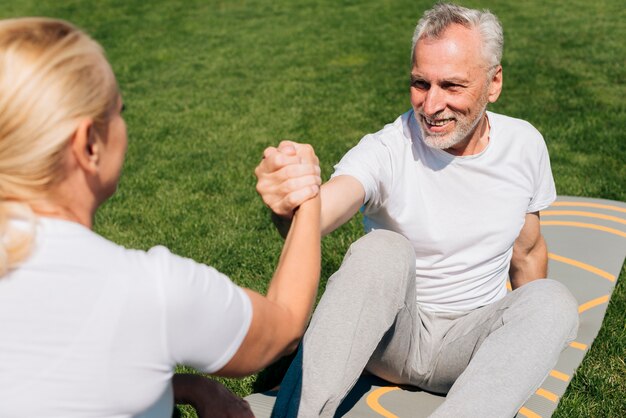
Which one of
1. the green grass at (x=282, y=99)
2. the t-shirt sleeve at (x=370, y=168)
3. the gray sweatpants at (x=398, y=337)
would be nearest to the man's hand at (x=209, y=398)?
the gray sweatpants at (x=398, y=337)

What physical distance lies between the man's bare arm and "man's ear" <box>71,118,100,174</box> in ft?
8.32

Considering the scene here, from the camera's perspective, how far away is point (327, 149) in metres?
7.71

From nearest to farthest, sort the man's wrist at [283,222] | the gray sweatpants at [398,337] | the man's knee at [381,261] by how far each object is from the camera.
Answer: the man's wrist at [283,222] < the gray sweatpants at [398,337] < the man's knee at [381,261]

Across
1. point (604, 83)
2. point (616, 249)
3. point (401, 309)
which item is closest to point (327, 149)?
point (616, 249)

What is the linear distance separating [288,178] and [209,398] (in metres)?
0.75

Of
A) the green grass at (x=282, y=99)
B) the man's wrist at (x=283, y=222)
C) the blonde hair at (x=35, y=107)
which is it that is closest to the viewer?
the blonde hair at (x=35, y=107)

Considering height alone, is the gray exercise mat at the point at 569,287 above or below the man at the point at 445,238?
below

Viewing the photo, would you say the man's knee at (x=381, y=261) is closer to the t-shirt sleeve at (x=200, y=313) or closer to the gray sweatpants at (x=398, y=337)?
the gray sweatpants at (x=398, y=337)

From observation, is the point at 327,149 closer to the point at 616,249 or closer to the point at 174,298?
the point at 616,249

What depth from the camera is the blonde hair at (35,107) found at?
1683 millimetres

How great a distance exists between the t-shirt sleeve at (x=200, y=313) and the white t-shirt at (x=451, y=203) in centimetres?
157

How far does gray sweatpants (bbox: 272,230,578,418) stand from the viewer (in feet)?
9.41

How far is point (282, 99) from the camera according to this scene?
957 cm

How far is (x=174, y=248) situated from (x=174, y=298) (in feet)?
13.1
